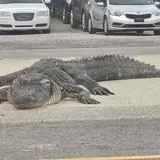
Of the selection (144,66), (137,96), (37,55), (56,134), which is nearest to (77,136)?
(56,134)

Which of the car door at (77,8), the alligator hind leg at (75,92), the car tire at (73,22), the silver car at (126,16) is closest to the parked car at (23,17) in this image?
the silver car at (126,16)

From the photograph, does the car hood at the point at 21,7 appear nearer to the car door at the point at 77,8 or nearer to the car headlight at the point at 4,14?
the car headlight at the point at 4,14

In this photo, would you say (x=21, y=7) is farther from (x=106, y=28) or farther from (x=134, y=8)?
(x=134, y=8)

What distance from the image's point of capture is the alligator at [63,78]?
8.02 metres

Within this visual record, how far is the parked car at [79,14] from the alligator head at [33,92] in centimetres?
1267

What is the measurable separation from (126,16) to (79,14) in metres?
3.78

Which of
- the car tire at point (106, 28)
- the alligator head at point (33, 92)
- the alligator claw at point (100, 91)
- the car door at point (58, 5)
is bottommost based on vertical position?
the car door at point (58, 5)

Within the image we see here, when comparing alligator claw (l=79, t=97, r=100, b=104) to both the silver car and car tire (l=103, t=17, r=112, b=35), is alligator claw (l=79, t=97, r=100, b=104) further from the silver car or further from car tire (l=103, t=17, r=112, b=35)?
car tire (l=103, t=17, r=112, b=35)

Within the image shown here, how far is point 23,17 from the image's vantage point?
19.1m

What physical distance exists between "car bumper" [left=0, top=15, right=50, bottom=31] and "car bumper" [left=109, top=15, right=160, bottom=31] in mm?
2458

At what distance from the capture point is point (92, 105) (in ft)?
27.6

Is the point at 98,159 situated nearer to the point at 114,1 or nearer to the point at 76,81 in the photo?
the point at 76,81

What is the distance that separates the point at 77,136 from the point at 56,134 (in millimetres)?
281

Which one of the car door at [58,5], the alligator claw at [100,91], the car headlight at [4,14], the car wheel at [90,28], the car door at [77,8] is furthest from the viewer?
the car door at [58,5]
